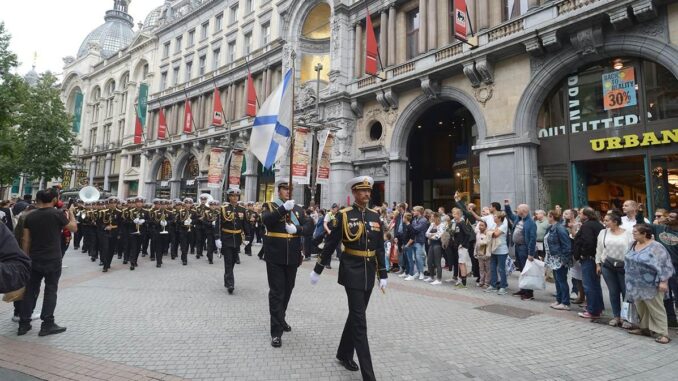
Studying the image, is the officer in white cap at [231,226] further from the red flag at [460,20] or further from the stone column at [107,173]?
the stone column at [107,173]

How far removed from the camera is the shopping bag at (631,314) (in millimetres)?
6141

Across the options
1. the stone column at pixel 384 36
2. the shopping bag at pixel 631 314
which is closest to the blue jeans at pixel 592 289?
the shopping bag at pixel 631 314

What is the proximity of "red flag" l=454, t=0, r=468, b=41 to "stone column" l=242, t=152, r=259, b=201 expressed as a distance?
19.6 m

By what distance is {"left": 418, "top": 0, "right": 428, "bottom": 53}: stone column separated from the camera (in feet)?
62.6

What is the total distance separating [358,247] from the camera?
4508 millimetres

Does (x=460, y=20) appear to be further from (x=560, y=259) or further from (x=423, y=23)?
(x=560, y=259)

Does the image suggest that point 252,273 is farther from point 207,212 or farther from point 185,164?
point 185,164

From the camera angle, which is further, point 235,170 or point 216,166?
point 216,166

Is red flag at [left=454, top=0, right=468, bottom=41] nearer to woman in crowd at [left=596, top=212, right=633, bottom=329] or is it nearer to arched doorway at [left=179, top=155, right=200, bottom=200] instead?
woman in crowd at [left=596, top=212, right=633, bottom=329]

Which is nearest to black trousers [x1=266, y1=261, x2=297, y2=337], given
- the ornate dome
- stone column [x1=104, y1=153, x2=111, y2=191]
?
stone column [x1=104, y1=153, x2=111, y2=191]

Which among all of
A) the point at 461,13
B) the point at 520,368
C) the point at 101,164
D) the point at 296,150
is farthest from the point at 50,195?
the point at 101,164

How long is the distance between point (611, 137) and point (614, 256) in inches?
333

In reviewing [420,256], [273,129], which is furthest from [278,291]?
[420,256]

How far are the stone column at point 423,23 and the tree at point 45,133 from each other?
37.8 m
